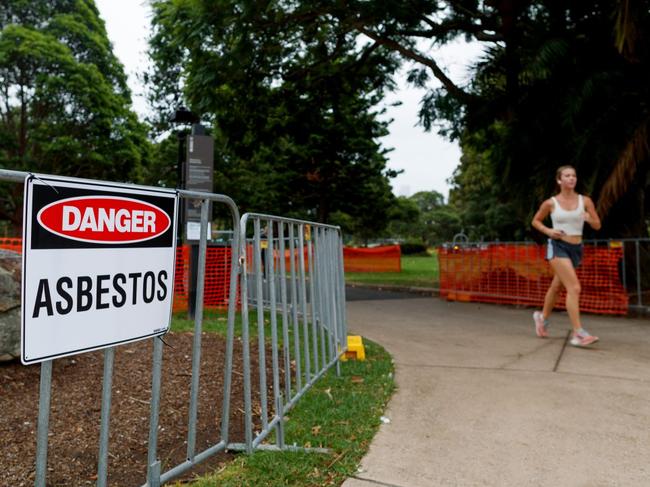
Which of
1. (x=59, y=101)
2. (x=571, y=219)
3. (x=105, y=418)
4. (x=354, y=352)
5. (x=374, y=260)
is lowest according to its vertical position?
(x=354, y=352)

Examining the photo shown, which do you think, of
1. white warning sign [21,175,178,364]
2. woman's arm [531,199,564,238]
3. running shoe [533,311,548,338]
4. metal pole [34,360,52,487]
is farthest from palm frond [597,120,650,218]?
metal pole [34,360,52,487]

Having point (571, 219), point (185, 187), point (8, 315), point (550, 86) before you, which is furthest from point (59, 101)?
point (571, 219)

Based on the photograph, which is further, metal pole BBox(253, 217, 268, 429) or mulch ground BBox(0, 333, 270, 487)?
metal pole BBox(253, 217, 268, 429)

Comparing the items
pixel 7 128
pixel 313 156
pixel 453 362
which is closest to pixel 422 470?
pixel 453 362

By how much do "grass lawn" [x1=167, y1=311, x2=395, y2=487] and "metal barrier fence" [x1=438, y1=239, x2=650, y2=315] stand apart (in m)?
5.14

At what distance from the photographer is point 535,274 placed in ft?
30.6

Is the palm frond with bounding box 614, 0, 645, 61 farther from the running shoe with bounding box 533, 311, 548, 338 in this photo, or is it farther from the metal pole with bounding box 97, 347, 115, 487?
the metal pole with bounding box 97, 347, 115, 487

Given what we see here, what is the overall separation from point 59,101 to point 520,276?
20882mm

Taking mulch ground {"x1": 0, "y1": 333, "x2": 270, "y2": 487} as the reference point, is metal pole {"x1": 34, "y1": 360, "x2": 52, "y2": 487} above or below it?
above

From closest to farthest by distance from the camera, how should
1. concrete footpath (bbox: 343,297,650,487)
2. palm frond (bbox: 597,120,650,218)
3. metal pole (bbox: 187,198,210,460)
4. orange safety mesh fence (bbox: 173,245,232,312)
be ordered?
metal pole (bbox: 187,198,210,460), concrete footpath (bbox: 343,297,650,487), palm frond (bbox: 597,120,650,218), orange safety mesh fence (bbox: 173,245,232,312)

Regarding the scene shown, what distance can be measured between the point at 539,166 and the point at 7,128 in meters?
22.9

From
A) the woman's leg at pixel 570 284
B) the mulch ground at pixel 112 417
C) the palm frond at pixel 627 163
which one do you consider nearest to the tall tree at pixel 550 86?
the palm frond at pixel 627 163

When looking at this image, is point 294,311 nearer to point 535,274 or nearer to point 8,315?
point 8,315

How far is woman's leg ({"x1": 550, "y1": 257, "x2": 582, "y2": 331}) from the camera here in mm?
5488
